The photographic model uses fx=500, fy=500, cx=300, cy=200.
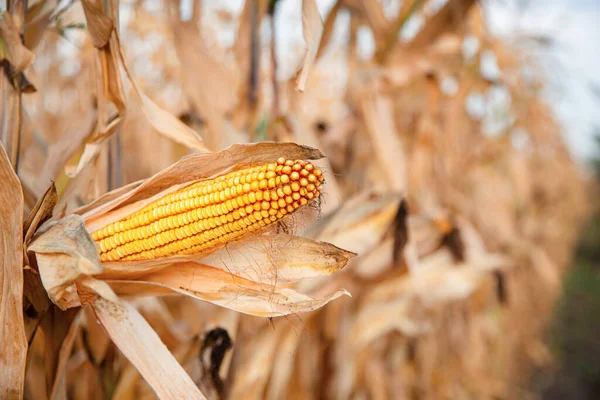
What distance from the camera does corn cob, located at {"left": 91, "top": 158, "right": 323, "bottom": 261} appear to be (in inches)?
26.6

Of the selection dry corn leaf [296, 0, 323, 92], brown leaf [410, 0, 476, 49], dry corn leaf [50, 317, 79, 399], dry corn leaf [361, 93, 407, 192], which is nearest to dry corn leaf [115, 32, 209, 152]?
dry corn leaf [296, 0, 323, 92]

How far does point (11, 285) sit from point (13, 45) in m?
0.46

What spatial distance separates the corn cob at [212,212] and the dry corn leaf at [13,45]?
39 cm

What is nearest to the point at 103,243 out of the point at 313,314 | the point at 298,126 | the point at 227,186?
the point at 227,186

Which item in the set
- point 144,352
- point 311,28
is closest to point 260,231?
point 144,352

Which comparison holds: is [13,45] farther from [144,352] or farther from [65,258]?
[144,352]

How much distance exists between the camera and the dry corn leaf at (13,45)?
931 millimetres

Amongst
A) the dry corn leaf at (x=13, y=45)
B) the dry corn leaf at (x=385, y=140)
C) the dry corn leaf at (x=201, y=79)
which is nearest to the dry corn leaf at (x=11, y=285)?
the dry corn leaf at (x=13, y=45)

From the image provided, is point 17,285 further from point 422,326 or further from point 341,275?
point 422,326

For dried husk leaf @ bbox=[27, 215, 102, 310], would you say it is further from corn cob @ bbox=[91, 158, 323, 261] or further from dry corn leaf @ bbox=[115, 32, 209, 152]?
dry corn leaf @ bbox=[115, 32, 209, 152]

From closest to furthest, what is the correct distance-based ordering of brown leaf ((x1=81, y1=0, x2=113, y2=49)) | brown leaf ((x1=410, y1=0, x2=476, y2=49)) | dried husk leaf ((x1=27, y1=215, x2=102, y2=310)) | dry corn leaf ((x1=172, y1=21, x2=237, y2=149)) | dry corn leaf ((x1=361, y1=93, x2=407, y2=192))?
dried husk leaf ((x1=27, y1=215, x2=102, y2=310)), brown leaf ((x1=81, y1=0, x2=113, y2=49)), dry corn leaf ((x1=172, y1=21, x2=237, y2=149)), dry corn leaf ((x1=361, y1=93, x2=407, y2=192)), brown leaf ((x1=410, y1=0, x2=476, y2=49))

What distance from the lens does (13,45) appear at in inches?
37.0

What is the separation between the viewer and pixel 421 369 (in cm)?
278

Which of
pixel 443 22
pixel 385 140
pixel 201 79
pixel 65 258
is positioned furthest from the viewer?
pixel 443 22
